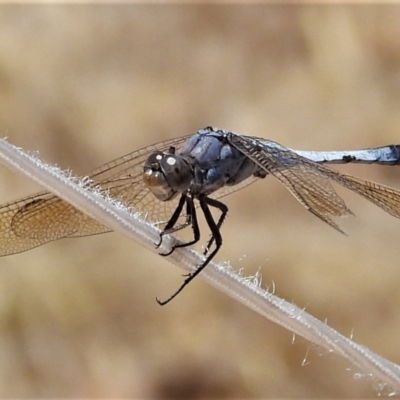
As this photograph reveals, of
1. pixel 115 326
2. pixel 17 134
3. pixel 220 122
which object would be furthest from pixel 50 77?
pixel 115 326

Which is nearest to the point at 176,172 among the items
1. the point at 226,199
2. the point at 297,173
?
the point at 297,173

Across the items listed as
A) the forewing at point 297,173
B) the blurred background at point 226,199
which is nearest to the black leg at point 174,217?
the forewing at point 297,173

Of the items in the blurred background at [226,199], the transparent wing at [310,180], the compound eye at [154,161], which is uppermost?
the compound eye at [154,161]

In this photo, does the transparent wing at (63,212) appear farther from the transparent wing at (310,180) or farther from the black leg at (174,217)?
the transparent wing at (310,180)

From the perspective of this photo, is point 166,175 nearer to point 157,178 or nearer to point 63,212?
point 157,178

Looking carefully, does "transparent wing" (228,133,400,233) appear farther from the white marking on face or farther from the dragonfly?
the white marking on face

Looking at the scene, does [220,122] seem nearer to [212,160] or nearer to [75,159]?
[75,159]
